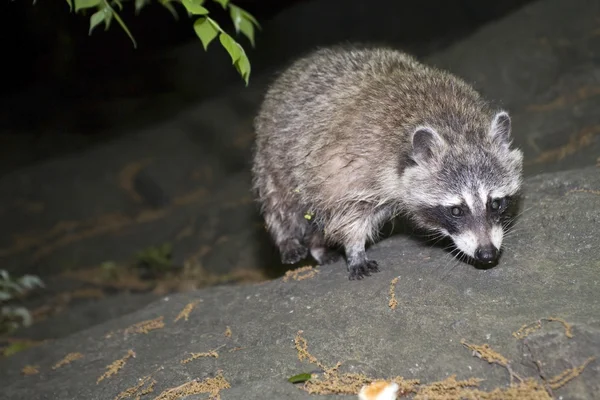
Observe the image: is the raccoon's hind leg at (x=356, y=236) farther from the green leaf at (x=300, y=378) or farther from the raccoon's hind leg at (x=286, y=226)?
the green leaf at (x=300, y=378)

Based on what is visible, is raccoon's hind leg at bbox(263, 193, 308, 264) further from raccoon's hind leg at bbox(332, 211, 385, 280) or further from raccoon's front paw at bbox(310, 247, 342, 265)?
raccoon's hind leg at bbox(332, 211, 385, 280)

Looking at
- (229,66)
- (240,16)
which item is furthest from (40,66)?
(240,16)

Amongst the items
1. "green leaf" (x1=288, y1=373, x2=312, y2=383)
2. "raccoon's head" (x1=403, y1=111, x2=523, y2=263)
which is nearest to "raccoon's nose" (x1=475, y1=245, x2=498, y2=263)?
"raccoon's head" (x1=403, y1=111, x2=523, y2=263)

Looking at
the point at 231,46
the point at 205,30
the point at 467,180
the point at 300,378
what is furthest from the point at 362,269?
the point at 205,30

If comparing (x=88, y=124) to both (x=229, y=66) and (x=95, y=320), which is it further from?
(x=95, y=320)

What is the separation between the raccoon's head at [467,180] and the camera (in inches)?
178

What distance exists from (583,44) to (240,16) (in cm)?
696

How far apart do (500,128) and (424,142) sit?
0.60 m

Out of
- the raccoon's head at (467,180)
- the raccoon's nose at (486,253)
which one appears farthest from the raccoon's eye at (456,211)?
the raccoon's nose at (486,253)

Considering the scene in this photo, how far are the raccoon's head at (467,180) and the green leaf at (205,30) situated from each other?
1.59 meters

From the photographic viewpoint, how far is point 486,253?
4355 millimetres

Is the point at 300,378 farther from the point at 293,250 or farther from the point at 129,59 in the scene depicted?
the point at 129,59

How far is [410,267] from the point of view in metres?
4.82

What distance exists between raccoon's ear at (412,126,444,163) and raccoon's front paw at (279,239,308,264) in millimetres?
1936
